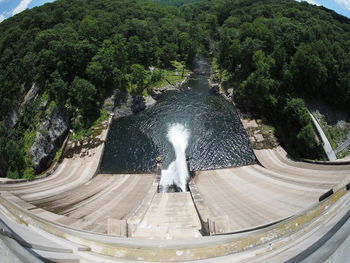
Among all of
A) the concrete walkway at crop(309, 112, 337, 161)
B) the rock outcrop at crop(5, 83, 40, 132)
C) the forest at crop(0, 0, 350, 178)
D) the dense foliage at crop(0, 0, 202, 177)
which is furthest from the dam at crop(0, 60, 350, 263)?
the rock outcrop at crop(5, 83, 40, 132)

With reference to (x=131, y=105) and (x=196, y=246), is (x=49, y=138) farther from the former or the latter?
(x=196, y=246)

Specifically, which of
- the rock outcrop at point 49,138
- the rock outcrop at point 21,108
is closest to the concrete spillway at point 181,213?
the rock outcrop at point 49,138

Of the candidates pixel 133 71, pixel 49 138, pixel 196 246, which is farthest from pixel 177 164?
pixel 133 71

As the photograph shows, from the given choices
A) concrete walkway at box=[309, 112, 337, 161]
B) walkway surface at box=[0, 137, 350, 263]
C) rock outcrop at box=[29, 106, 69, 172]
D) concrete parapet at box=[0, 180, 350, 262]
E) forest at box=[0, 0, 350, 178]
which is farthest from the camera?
forest at box=[0, 0, 350, 178]

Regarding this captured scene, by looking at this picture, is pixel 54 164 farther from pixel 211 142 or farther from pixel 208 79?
pixel 208 79

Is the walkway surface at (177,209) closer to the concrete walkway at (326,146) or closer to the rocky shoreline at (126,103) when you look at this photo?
the concrete walkway at (326,146)

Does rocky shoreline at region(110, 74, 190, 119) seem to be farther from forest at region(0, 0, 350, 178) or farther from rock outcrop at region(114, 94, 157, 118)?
forest at region(0, 0, 350, 178)
